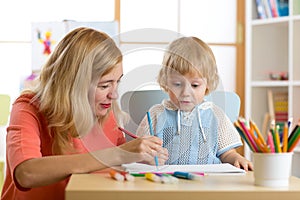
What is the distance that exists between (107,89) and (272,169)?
41cm

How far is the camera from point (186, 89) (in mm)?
1215

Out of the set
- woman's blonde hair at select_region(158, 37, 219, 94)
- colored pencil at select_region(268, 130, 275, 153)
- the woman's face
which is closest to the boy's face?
woman's blonde hair at select_region(158, 37, 219, 94)

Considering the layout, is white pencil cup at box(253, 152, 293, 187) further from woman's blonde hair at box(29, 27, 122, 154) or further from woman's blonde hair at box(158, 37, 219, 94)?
woman's blonde hair at box(29, 27, 122, 154)

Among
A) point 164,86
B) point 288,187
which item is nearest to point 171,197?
point 288,187

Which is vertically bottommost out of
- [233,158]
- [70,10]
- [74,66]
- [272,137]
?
[233,158]

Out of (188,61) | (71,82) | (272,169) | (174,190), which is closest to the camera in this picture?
(174,190)

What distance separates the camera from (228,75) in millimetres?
4324

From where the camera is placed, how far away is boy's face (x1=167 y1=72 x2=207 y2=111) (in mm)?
1202

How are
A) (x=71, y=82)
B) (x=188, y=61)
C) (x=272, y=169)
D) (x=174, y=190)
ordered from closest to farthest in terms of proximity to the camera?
(x=174, y=190) < (x=272, y=169) < (x=188, y=61) < (x=71, y=82)

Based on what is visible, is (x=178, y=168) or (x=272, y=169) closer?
(x=272, y=169)

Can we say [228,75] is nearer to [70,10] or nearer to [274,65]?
[274,65]

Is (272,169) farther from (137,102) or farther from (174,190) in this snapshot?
(137,102)

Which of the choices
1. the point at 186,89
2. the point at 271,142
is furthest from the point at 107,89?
the point at 271,142

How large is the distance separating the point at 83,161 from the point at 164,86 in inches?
8.8
